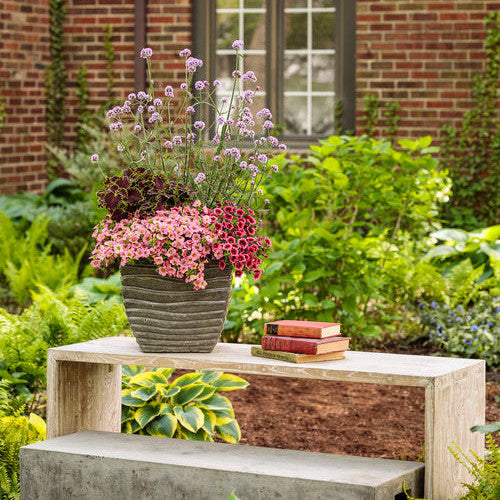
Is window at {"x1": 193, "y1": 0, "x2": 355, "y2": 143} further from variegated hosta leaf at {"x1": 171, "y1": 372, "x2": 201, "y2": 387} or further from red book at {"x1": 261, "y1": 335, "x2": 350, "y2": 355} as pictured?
red book at {"x1": 261, "y1": 335, "x2": 350, "y2": 355}

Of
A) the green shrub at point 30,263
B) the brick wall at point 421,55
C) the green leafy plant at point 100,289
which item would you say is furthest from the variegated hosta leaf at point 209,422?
the brick wall at point 421,55

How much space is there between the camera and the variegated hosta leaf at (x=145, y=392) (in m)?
3.78

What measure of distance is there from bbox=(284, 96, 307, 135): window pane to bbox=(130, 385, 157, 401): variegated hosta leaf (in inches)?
208

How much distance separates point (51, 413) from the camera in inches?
135

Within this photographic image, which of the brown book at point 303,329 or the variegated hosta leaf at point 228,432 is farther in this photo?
the variegated hosta leaf at point 228,432

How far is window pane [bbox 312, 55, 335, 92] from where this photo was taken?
874 centimetres

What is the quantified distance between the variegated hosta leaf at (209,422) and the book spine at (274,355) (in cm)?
62

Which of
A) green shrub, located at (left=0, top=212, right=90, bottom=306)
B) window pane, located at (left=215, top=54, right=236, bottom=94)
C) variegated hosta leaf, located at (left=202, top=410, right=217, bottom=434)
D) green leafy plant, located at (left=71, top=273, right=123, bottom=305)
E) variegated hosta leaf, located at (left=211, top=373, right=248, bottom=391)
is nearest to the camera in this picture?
variegated hosta leaf, located at (left=202, top=410, right=217, bottom=434)

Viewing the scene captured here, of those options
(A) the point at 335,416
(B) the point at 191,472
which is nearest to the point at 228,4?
(A) the point at 335,416

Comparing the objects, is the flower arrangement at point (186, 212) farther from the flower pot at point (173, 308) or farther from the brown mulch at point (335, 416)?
the brown mulch at point (335, 416)

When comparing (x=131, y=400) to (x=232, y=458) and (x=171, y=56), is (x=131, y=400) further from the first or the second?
(x=171, y=56)

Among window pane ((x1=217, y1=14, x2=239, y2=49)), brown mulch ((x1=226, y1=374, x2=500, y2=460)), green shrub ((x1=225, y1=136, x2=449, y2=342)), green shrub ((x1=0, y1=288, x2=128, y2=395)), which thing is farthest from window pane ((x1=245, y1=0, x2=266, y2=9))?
green shrub ((x1=0, y1=288, x2=128, y2=395))

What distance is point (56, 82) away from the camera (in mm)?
9164

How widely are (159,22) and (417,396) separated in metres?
5.11
